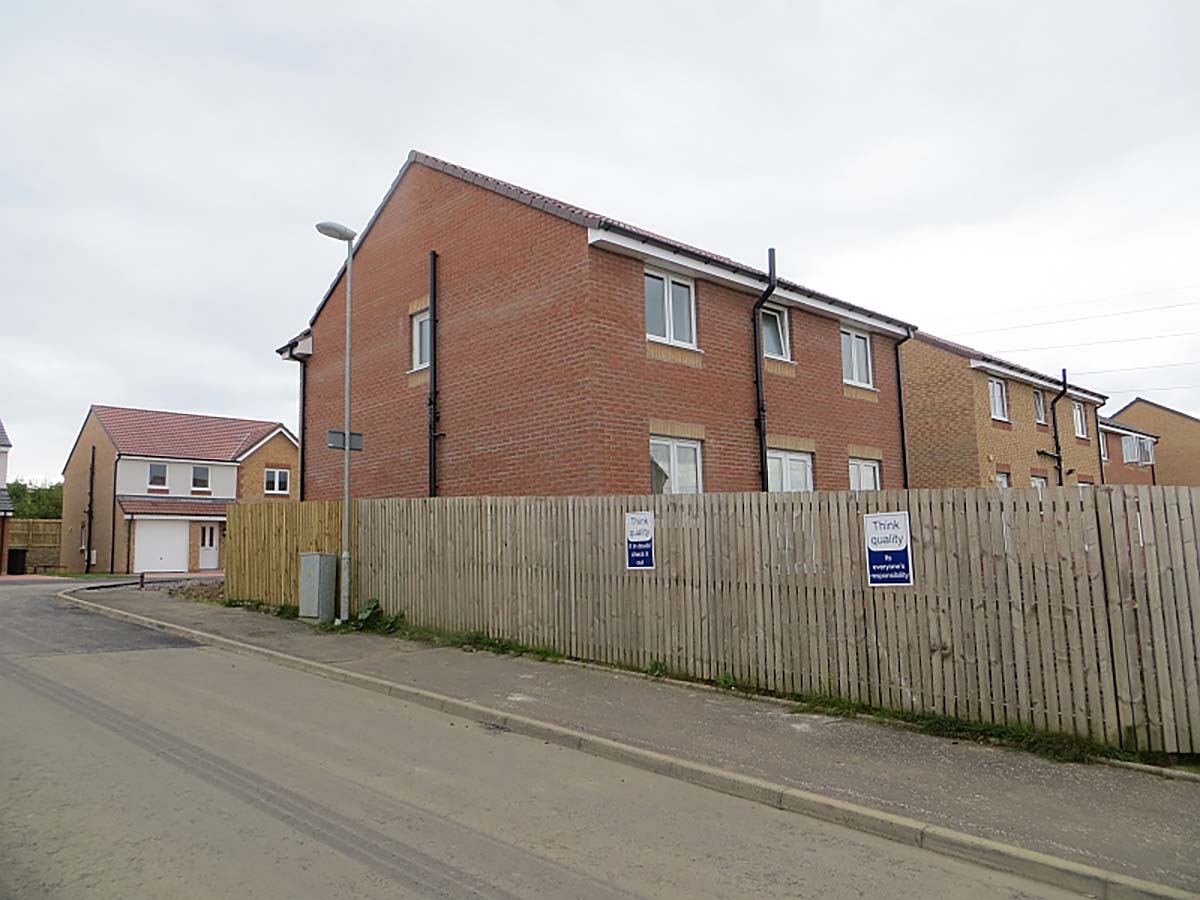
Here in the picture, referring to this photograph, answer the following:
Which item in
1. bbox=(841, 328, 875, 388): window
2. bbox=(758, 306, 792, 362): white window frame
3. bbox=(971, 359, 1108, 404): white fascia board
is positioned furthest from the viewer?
bbox=(971, 359, 1108, 404): white fascia board

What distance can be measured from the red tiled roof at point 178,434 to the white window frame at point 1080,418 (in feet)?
120

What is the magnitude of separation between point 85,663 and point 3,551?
32.2m

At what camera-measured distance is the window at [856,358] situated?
58.2 ft

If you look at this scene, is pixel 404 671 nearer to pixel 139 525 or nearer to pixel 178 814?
pixel 178 814

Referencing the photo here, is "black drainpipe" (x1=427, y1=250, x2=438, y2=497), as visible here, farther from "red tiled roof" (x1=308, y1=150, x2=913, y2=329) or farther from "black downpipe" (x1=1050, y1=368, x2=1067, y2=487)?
"black downpipe" (x1=1050, y1=368, x2=1067, y2=487)

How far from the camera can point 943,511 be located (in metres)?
7.23

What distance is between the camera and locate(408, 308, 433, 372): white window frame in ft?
52.9

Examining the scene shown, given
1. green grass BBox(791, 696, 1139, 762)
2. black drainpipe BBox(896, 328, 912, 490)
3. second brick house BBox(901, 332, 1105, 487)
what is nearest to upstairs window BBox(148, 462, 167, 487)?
second brick house BBox(901, 332, 1105, 487)

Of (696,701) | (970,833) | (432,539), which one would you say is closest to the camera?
(970,833)

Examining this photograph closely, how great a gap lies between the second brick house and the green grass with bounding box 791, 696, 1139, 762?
14071mm

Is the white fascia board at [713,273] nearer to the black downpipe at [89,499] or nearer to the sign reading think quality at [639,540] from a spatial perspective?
the sign reading think quality at [639,540]

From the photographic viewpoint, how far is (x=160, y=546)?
3900cm

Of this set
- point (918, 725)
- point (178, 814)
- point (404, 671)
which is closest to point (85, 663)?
point (404, 671)

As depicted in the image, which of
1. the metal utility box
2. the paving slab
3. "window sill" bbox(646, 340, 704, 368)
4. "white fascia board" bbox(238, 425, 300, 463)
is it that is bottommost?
the paving slab
